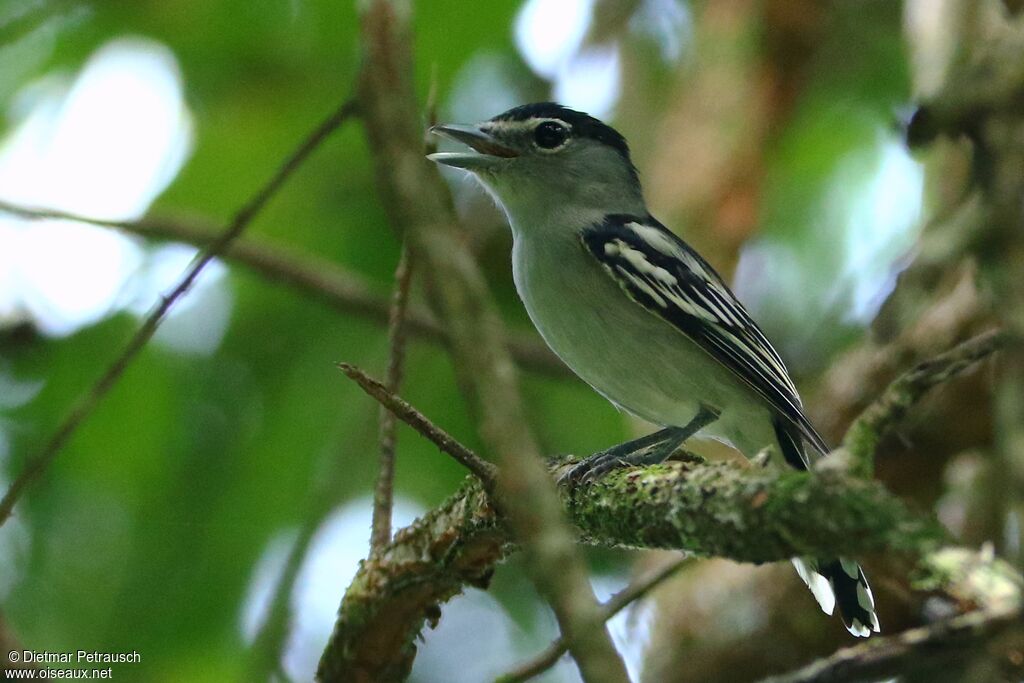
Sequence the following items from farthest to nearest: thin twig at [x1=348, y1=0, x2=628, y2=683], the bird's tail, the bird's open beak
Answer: the bird's open beak
the bird's tail
thin twig at [x1=348, y1=0, x2=628, y2=683]

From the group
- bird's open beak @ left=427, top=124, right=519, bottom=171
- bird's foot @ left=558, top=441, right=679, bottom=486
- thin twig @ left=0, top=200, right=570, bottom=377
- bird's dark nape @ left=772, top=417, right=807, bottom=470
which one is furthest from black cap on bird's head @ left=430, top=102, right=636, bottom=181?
bird's foot @ left=558, top=441, right=679, bottom=486

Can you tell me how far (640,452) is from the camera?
14.9 ft

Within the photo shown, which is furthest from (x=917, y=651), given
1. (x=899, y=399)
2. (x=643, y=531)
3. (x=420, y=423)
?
(x=420, y=423)

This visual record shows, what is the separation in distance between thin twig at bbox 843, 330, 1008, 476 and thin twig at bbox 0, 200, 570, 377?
10.7ft

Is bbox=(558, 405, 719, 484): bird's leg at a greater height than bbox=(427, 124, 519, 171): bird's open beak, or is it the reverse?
bbox=(427, 124, 519, 171): bird's open beak

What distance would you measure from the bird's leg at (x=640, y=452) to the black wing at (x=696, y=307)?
1.03 feet

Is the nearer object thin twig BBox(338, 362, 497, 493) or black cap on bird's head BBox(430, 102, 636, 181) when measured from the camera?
thin twig BBox(338, 362, 497, 493)

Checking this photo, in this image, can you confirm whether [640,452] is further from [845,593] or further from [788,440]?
[845,593]

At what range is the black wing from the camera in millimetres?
4543

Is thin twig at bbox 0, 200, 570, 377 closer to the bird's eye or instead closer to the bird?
the bird

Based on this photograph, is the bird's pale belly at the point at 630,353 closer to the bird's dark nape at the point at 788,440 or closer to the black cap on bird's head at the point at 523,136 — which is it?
the bird's dark nape at the point at 788,440

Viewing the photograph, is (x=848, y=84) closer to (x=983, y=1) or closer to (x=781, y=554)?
(x=983, y=1)

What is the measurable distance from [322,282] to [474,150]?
105 centimetres

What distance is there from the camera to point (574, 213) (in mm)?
5230
